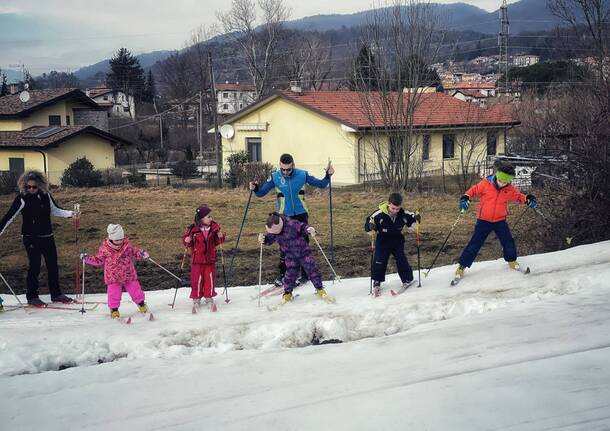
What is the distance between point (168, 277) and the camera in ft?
39.7

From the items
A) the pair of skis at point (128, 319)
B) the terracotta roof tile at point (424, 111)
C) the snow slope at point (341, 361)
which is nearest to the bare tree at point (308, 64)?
the terracotta roof tile at point (424, 111)

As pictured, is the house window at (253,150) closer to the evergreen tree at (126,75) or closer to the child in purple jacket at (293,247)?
the child in purple jacket at (293,247)

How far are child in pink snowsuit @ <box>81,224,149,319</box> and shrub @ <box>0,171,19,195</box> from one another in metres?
23.4

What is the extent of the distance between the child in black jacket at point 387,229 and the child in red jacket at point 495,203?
2.75 ft

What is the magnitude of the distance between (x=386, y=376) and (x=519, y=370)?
132 centimetres

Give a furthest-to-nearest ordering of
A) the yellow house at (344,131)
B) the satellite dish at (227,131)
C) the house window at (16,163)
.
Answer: the house window at (16,163), the satellite dish at (227,131), the yellow house at (344,131)

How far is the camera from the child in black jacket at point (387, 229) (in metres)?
8.87

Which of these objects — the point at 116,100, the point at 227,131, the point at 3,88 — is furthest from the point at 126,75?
the point at 227,131

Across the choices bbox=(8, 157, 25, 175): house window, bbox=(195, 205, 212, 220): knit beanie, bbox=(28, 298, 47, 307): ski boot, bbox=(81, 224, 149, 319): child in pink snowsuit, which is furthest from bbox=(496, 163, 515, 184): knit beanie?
bbox=(8, 157, 25, 175): house window

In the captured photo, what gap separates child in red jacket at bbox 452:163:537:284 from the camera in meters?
9.05

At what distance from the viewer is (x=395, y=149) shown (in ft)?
83.2

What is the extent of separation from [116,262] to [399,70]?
18142mm

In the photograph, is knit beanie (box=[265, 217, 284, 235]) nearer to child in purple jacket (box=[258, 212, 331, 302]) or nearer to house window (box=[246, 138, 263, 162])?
child in purple jacket (box=[258, 212, 331, 302])

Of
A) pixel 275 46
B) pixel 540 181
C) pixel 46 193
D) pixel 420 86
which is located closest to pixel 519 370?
pixel 46 193
